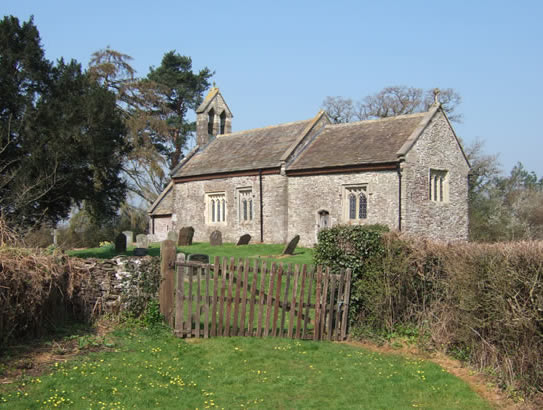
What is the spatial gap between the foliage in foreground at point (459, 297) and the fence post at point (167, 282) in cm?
302

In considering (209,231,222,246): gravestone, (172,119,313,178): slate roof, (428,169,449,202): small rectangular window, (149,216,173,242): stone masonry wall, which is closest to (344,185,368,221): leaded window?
(428,169,449,202): small rectangular window

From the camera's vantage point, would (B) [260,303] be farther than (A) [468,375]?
Yes

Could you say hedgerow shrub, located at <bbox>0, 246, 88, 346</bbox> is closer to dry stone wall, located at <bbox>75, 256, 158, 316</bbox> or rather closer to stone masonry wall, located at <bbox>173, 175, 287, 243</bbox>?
dry stone wall, located at <bbox>75, 256, 158, 316</bbox>

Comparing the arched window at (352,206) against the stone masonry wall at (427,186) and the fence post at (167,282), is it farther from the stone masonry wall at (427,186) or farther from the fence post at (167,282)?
the fence post at (167,282)

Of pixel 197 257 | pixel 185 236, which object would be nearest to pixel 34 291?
pixel 197 257

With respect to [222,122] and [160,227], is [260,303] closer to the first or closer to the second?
[160,227]

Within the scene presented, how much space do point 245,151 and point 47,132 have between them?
1443 cm

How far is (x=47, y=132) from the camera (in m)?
19.4

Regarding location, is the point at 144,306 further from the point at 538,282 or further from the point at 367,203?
the point at 367,203

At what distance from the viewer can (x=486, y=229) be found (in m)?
33.8

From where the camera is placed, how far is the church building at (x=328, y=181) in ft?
81.4

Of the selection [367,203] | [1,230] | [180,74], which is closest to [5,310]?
[1,230]

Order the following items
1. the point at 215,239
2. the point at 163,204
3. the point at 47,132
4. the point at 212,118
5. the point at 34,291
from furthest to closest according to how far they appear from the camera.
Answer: the point at 212,118
the point at 163,204
the point at 215,239
the point at 47,132
the point at 34,291

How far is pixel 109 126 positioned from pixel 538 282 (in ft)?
58.7
